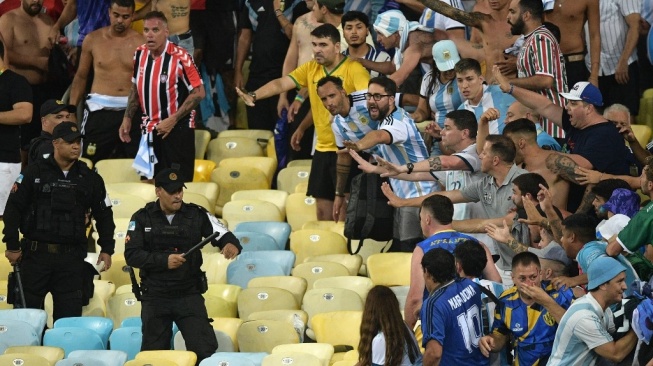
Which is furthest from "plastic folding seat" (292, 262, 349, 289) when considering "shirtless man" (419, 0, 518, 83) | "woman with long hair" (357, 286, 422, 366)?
"woman with long hair" (357, 286, 422, 366)

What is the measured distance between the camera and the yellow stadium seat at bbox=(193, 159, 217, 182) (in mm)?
13094

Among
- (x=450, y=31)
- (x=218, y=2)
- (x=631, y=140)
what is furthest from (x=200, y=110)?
(x=631, y=140)

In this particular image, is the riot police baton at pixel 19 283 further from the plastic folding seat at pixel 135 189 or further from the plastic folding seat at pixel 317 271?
the plastic folding seat at pixel 135 189

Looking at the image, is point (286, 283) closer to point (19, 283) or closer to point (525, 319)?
point (19, 283)

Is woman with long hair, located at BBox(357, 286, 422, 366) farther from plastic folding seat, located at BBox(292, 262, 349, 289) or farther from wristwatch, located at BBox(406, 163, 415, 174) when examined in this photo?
plastic folding seat, located at BBox(292, 262, 349, 289)

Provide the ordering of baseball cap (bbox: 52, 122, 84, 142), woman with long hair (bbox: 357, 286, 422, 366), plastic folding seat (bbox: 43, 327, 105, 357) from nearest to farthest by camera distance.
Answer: woman with long hair (bbox: 357, 286, 422, 366) → plastic folding seat (bbox: 43, 327, 105, 357) → baseball cap (bbox: 52, 122, 84, 142)

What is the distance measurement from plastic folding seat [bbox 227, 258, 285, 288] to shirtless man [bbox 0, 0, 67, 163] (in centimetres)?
297

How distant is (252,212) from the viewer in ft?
39.5

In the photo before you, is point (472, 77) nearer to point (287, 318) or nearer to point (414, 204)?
point (414, 204)

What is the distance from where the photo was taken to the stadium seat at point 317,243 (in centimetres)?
1124

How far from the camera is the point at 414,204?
9.92 meters

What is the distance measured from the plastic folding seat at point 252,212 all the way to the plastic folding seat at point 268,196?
15cm

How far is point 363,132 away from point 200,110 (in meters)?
3.44

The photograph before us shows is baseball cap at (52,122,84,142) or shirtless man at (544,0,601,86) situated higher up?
shirtless man at (544,0,601,86)
